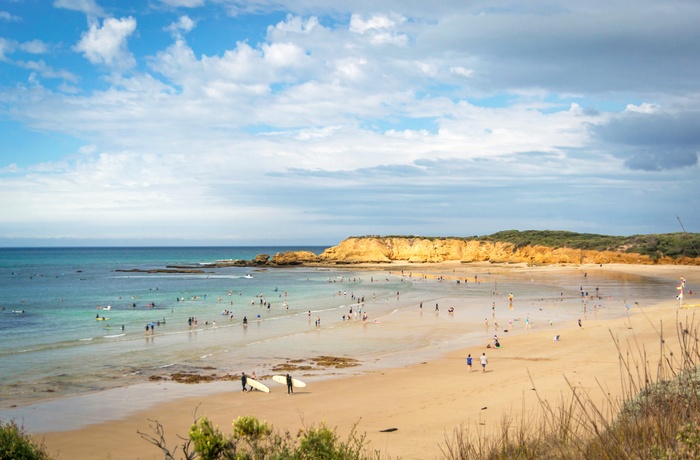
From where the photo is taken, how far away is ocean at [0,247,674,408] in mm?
26000

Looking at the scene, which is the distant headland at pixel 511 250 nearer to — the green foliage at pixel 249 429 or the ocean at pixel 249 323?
the ocean at pixel 249 323

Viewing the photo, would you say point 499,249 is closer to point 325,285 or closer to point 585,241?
point 585,241

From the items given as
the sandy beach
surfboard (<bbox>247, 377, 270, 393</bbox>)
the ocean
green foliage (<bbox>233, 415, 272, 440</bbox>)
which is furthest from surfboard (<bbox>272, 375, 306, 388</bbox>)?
green foliage (<bbox>233, 415, 272, 440</bbox>)

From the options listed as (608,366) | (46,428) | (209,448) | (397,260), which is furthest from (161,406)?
(397,260)

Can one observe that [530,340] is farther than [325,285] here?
No

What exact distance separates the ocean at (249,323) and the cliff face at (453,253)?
85.6ft

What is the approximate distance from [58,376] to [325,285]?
5133 cm

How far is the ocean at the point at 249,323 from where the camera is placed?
26000 mm

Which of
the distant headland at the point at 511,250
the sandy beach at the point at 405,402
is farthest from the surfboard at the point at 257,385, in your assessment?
the distant headland at the point at 511,250

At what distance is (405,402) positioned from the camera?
18.3 meters

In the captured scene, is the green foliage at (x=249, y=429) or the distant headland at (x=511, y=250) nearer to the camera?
the green foliage at (x=249, y=429)

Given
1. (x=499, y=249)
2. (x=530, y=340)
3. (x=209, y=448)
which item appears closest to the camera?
(x=209, y=448)

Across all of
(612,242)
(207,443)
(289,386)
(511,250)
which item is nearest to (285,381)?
(289,386)

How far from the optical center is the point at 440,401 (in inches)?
715
